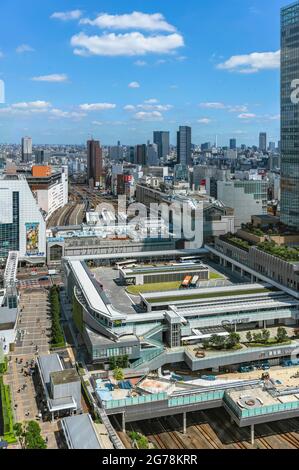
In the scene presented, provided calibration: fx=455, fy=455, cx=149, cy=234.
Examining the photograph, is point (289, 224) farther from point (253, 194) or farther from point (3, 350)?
point (3, 350)

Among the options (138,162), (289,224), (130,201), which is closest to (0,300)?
(289,224)

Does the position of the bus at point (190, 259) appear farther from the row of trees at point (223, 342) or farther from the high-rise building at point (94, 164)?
the high-rise building at point (94, 164)

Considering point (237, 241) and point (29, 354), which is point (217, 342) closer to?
point (29, 354)

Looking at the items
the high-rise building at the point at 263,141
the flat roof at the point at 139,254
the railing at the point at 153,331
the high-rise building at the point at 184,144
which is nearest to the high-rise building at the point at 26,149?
the high-rise building at the point at 184,144

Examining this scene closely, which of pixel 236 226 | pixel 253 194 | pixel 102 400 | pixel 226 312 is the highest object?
pixel 253 194

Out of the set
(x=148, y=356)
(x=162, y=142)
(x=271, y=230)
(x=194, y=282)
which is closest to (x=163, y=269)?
(x=194, y=282)
